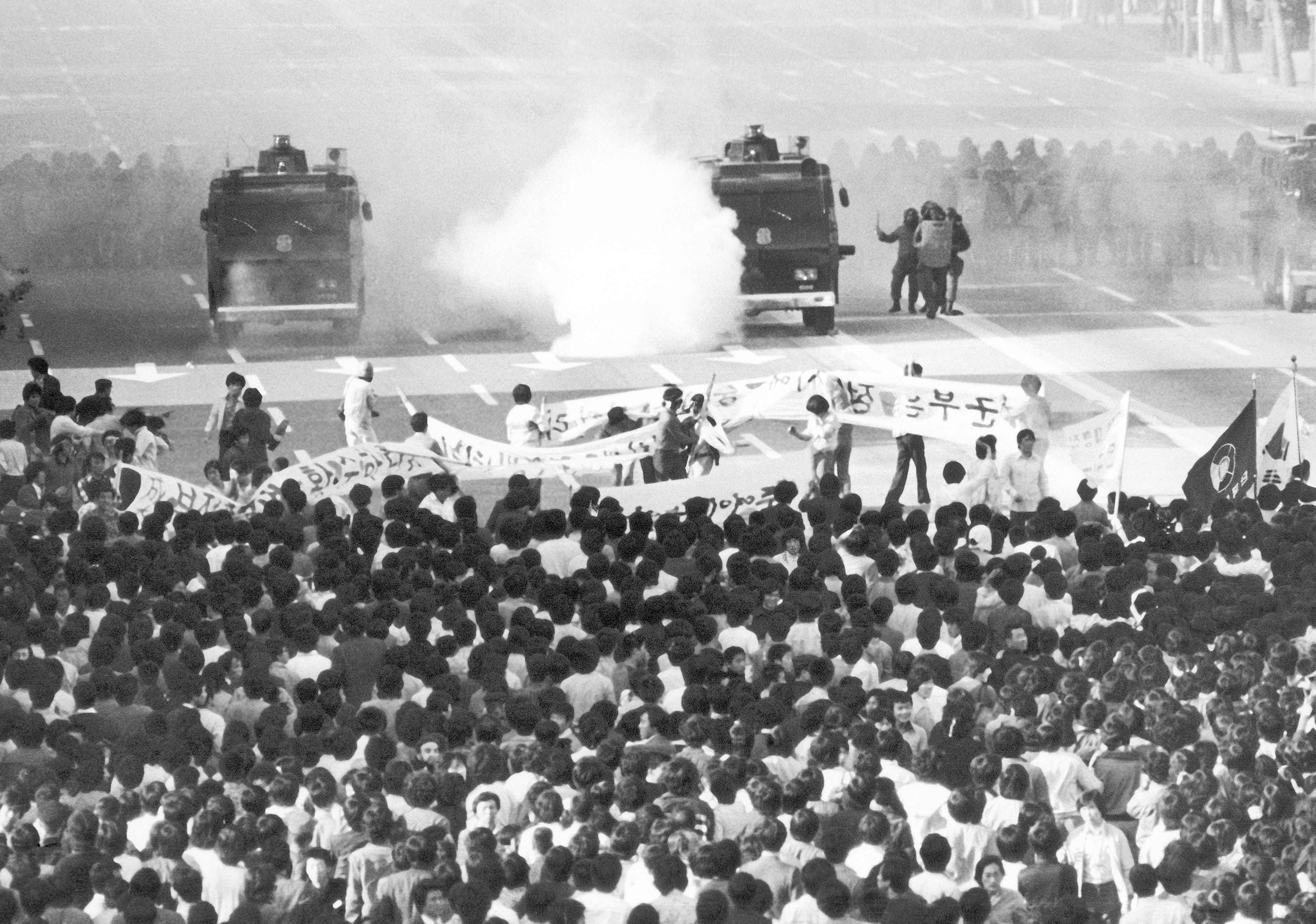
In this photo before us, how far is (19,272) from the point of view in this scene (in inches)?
1156

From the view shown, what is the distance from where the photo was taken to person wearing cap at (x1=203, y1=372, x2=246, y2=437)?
65.6 ft

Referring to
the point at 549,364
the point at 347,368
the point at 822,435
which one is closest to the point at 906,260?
the point at 549,364

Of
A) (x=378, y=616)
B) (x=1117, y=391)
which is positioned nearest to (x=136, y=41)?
(x=1117, y=391)

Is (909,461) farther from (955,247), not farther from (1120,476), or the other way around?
(955,247)

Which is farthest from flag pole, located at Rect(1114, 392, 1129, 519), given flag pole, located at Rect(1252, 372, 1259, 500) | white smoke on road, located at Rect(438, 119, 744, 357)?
white smoke on road, located at Rect(438, 119, 744, 357)

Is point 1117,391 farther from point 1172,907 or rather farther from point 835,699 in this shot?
point 1172,907

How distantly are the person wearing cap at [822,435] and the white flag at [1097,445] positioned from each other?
69.4 inches

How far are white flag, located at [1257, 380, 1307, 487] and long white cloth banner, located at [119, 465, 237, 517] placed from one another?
23.4 feet

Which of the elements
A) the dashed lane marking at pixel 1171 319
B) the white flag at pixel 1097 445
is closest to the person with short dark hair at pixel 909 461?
the white flag at pixel 1097 445

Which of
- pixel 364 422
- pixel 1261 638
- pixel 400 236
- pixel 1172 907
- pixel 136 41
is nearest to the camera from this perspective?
pixel 1172 907

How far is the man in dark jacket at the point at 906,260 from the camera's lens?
3095 cm

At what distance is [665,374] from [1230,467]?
36.1 ft

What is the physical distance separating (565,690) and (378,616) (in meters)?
1.25

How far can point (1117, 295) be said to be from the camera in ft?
111
